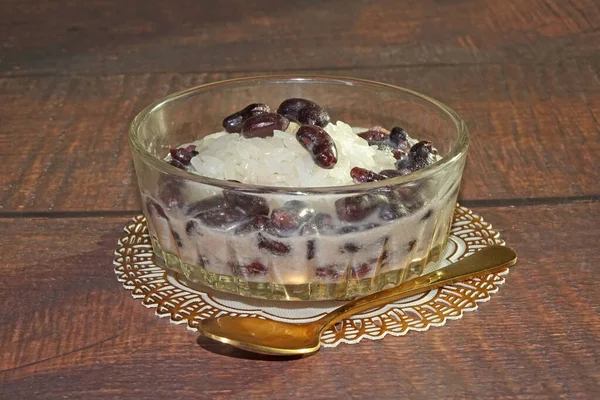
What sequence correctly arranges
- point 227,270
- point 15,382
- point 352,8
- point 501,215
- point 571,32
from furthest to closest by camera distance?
point 352,8 < point 571,32 < point 501,215 < point 227,270 < point 15,382

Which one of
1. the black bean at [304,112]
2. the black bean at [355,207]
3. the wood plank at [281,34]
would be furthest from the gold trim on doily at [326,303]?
the wood plank at [281,34]

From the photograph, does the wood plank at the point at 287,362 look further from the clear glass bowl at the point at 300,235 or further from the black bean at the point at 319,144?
the black bean at the point at 319,144

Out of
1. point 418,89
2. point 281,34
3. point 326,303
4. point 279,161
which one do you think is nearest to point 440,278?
point 326,303

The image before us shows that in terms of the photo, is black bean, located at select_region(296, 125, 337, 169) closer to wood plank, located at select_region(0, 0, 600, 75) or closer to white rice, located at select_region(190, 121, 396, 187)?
white rice, located at select_region(190, 121, 396, 187)

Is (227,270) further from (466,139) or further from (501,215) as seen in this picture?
(501,215)

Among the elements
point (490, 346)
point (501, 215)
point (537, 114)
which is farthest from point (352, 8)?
point (490, 346)

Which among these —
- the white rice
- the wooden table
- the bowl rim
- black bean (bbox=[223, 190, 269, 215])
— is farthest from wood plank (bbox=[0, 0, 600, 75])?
black bean (bbox=[223, 190, 269, 215])
